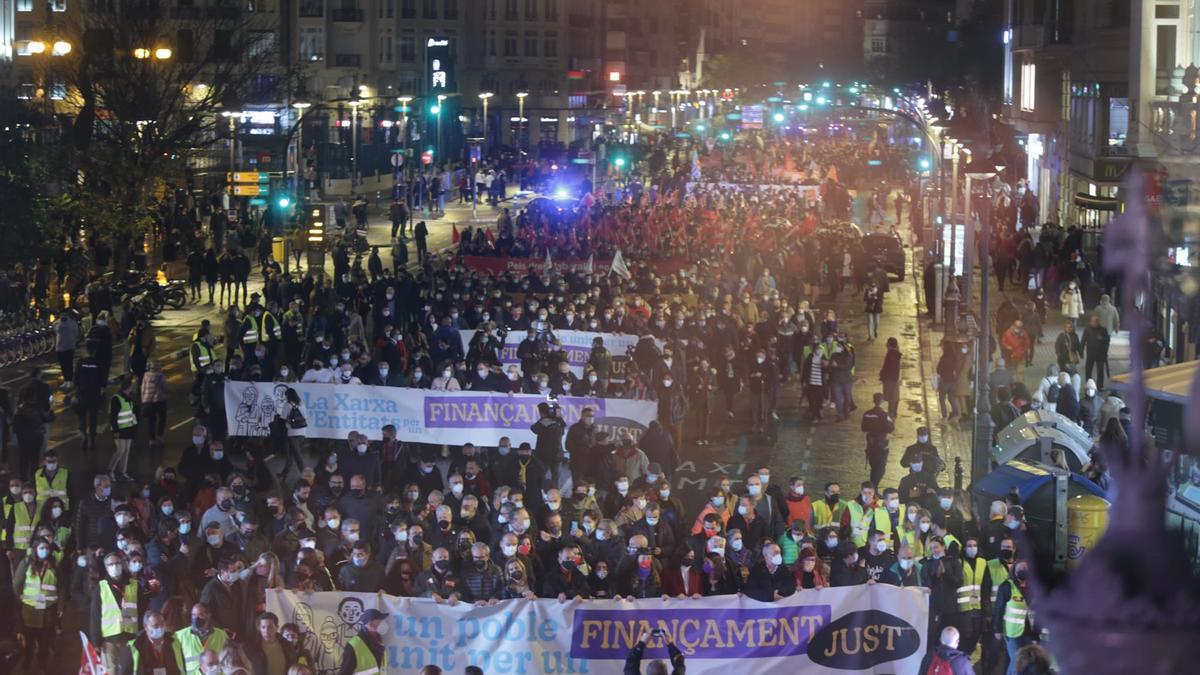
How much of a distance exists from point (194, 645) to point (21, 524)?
4197mm

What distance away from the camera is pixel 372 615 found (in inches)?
504

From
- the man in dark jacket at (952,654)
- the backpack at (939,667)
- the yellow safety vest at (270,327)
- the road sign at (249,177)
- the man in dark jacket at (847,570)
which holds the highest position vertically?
the road sign at (249,177)

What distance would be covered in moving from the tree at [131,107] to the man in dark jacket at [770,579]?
35.6 meters

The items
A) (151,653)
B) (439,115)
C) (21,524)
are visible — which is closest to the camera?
(151,653)

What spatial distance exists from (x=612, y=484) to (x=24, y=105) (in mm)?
35605

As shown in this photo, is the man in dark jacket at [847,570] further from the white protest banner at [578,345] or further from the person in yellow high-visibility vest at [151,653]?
the white protest banner at [578,345]

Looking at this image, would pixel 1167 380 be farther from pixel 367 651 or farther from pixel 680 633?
pixel 367 651

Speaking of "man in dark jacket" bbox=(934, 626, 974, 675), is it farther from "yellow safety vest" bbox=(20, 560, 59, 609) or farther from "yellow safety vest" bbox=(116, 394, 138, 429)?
"yellow safety vest" bbox=(116, 394, 138, 429)

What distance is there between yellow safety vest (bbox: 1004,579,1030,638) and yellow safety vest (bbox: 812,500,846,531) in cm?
342

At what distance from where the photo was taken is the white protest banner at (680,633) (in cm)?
1276

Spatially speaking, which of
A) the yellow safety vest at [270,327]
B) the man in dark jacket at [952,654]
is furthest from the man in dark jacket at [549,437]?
the yellow safety vest at [270,327]

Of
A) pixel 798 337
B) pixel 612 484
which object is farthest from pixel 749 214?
pixel 612 484

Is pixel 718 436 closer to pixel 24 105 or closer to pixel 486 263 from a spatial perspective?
pixel 486 263

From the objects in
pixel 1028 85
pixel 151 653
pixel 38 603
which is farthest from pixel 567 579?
pixel 1028 85
